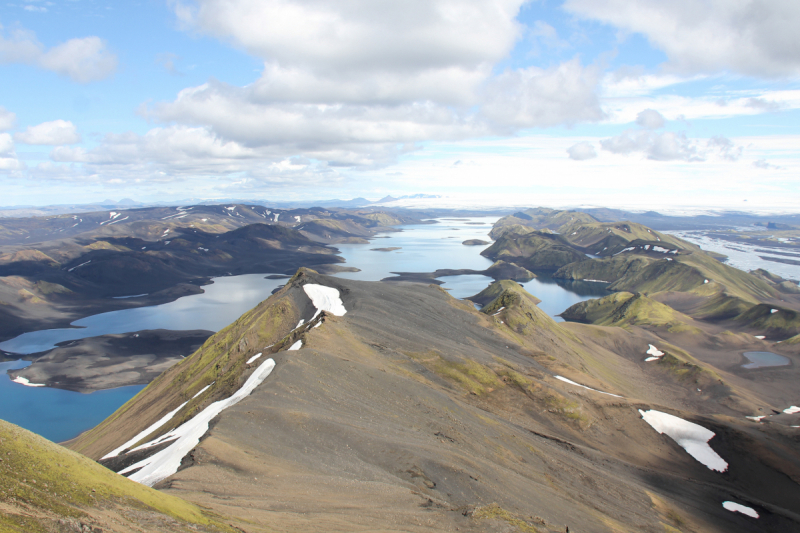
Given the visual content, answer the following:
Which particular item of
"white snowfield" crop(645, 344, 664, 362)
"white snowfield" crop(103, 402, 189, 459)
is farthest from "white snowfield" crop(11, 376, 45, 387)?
"white snowfield" crop(645, 344, 664, 362)

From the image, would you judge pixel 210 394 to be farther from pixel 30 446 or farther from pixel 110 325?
pixel 110 325

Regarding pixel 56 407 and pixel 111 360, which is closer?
pixel 56 407

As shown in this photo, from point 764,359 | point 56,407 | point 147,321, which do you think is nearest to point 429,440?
point 56,407

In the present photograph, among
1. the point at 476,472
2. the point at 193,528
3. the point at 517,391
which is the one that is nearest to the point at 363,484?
the point at 476,472

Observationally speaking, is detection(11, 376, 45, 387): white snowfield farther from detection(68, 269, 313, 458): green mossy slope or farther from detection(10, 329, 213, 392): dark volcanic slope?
detection(68, 269, 313, 458): green mossy slope

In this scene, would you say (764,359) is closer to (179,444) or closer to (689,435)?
(689,435)

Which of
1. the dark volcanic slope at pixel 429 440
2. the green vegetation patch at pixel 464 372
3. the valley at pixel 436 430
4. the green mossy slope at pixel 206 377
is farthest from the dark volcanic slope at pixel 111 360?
the green vegetation patch at pixel 464 372
